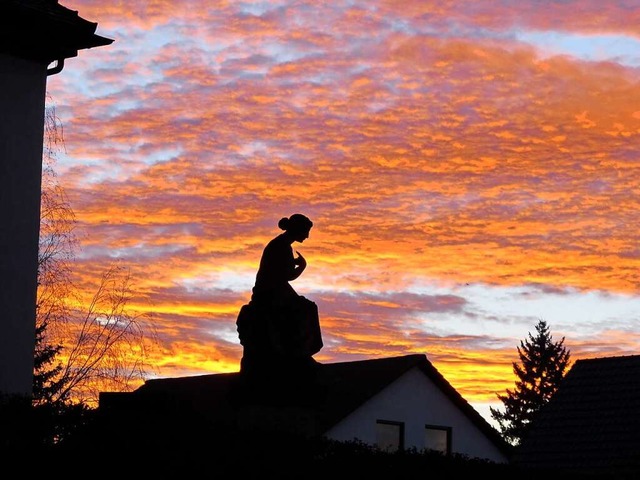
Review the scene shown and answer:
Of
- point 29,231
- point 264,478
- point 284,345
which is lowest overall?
point 264,478

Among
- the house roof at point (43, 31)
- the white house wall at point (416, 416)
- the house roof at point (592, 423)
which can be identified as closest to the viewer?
the house roof at point (43, 31)

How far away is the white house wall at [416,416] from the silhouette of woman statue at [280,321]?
20.7m

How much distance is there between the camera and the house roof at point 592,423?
32469mm

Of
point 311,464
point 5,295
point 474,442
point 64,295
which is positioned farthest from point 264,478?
point 474,442

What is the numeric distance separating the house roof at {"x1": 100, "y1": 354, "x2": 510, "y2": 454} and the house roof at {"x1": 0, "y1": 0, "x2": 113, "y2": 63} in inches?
645

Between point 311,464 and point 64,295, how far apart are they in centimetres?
1309

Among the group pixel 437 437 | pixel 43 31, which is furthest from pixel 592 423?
pixel 43 31

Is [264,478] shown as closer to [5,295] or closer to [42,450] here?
[42,450]

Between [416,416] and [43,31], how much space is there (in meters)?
22.5

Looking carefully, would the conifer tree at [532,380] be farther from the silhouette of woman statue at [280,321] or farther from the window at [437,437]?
the silhouette of woman statue at [280,321]

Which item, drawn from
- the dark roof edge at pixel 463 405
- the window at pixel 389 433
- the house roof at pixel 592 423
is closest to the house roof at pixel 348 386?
the dark roof edge at pixel 463 405

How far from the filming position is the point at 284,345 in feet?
50.3

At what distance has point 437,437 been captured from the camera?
3962 centimetres

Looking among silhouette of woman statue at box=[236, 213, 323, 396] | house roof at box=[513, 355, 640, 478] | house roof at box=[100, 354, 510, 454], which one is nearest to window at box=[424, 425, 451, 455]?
house roof at box=[100, 354, 510, 454]
